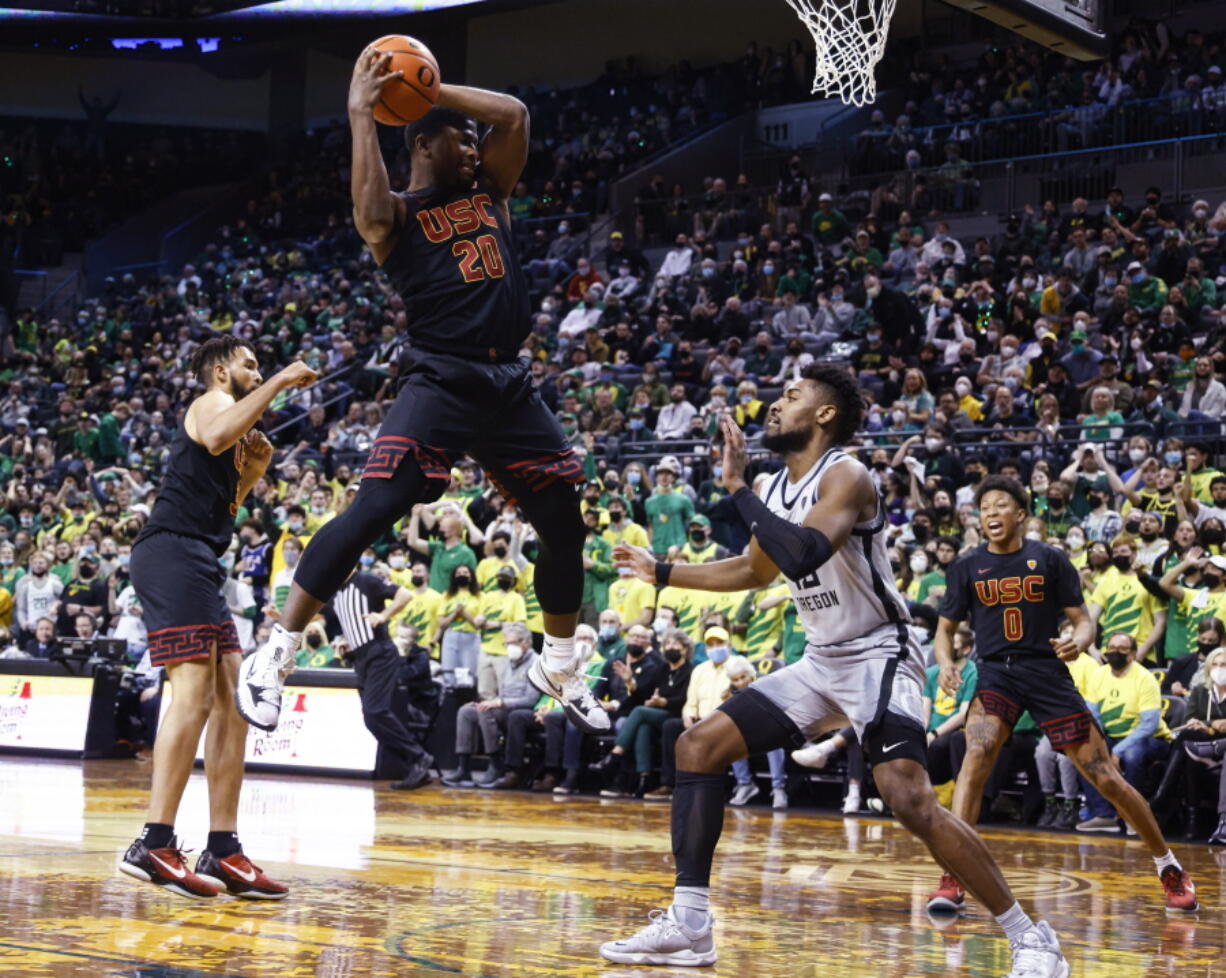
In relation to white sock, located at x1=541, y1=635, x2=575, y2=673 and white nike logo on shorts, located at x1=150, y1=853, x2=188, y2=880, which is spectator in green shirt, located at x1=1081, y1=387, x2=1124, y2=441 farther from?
white nike logo on shorts, located at x1=150, y1=853, x2=188, y2=880

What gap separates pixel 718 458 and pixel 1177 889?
9700 millimetres

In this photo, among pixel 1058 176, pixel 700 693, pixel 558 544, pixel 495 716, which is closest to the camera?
pixel 558 544

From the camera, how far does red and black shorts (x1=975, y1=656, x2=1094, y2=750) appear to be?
7438 mm

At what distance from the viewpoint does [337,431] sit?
2011 centimetres

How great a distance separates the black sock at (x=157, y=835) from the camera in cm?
601

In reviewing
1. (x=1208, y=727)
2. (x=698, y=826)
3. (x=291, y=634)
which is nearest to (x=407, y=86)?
(x=291, y=634)

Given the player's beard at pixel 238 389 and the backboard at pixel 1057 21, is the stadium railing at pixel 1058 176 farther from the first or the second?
the player's beard at pixel 238 389

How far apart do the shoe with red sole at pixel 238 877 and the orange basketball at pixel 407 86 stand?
297 centimetres

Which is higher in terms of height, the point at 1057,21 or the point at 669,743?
the point at 1057,21

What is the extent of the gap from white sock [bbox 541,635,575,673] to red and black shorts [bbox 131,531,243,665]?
4.36 feet

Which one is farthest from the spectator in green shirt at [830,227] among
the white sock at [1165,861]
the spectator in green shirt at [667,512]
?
the white sock at [1165,861]

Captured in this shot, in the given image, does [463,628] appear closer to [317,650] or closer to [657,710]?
[317,650]

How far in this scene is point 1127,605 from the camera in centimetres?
1187

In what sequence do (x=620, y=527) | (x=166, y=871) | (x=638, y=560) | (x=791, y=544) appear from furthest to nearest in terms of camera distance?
(x=620, y=527) < (x=166, y=871) < (x=638, y=560) < (x=791, y=544)
